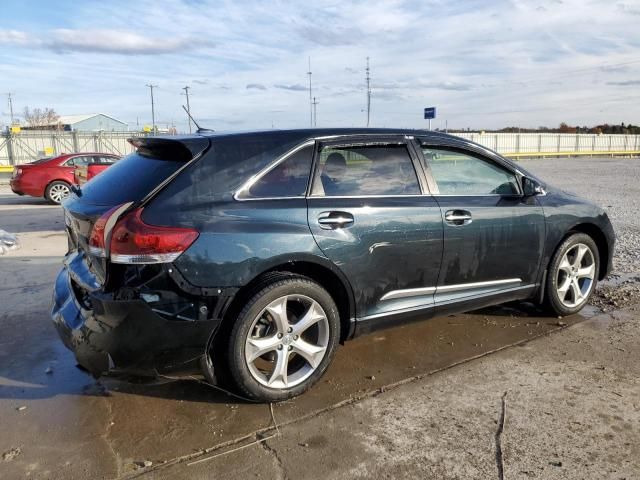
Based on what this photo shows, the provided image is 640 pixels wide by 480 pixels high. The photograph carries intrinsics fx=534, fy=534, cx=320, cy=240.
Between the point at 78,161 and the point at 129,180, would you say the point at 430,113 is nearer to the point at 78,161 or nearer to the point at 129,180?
the point at 78,161

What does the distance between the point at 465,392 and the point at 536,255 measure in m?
1.58

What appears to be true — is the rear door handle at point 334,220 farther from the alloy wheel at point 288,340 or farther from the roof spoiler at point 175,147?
the roof spoiler at point 175,147

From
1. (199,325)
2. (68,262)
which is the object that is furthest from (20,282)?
(199,325)

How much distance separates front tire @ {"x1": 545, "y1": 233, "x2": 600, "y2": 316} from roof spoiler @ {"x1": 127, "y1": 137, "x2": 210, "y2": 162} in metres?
3.19

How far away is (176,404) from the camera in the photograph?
3355 mm

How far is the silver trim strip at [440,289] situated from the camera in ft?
12.2

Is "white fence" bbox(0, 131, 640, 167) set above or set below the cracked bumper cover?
above

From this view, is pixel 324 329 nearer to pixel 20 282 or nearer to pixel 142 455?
pixel 142 455

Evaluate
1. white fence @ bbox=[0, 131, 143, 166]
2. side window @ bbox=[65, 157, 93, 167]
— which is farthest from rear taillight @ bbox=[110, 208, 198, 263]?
Result: white fence @ bbox=[0, 131, 143, 166]

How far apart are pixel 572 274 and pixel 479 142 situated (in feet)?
68.5

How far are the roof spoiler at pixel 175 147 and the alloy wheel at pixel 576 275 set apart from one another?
3295 mm

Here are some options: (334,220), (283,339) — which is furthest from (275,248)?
(283,339)

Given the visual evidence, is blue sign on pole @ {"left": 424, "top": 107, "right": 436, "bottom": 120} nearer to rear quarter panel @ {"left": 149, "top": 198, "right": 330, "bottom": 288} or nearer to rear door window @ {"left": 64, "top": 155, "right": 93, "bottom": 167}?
rear door window @ {"left": 64, "top": 155, "right": 93, "bottom": 167}

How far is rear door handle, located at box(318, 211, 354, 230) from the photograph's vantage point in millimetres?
3354
